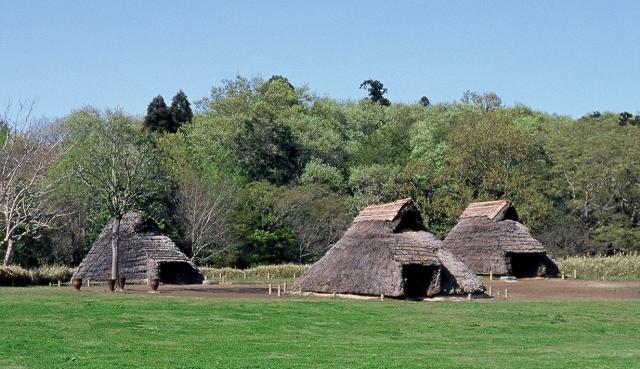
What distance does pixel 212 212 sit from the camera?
72.7 metres

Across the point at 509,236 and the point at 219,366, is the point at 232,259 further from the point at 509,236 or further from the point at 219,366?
the point at 219,366

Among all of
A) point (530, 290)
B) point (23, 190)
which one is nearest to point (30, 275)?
point (23, 190)

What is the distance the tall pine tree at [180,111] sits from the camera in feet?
333

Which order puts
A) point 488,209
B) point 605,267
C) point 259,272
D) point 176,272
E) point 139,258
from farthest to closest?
point 605,267
point 259,272
point 488,209
point 176,272
point 139,258

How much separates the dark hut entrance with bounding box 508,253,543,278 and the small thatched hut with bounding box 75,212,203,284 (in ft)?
71.4

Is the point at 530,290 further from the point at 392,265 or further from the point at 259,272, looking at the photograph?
the point at 259,272

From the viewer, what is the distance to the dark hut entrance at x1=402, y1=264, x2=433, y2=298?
45406mm

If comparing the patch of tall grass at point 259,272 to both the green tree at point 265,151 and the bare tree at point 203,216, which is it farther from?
the green tree at point 265,151

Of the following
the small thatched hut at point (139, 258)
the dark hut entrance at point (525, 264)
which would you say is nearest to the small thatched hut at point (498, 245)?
the dark hut entrance at point (525, 264)

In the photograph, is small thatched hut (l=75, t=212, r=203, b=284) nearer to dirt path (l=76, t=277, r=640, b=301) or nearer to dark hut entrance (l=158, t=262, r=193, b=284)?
dark hut entrance (l=158, t=262, r=193, b=284)

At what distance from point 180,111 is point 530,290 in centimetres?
5885

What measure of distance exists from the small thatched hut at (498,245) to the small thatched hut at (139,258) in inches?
694

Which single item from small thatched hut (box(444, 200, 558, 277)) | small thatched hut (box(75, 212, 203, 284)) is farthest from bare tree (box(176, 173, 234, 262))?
small thatched hut (box(444, 200, 558, 277))

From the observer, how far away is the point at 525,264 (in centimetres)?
6700
